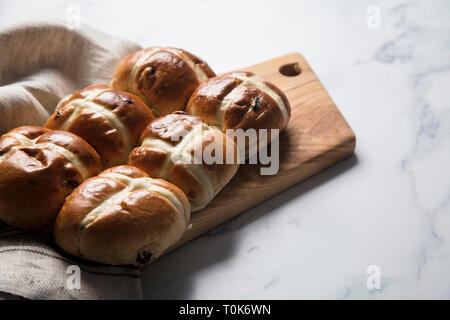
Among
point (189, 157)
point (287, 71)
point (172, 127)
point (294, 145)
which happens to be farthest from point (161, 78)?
point (287, 71)

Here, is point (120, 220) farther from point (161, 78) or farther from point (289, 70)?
point (289, 70)

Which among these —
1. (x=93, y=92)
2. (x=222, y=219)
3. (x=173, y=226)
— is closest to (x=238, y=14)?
(x=93, y=92)

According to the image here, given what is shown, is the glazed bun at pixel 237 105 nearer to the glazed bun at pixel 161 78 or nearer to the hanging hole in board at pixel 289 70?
the glazed bun at pixel 161 78

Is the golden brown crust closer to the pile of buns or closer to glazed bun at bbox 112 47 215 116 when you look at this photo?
the pile of buns

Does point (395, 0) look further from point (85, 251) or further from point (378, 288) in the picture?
point (85, 251)

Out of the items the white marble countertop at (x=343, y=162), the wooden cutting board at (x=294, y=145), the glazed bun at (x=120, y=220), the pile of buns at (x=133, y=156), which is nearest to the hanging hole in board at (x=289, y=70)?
the wooden cutting board at (x=294, y=145)

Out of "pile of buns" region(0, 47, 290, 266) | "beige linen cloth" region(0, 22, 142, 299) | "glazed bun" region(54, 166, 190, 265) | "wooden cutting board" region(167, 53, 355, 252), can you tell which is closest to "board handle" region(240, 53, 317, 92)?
"wooden cutting board" region(167, 53, 355, 252)
